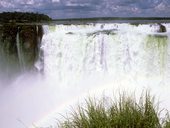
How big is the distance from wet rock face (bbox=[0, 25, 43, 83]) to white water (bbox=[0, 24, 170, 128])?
0.35m

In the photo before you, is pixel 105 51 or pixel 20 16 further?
pixel 20 16

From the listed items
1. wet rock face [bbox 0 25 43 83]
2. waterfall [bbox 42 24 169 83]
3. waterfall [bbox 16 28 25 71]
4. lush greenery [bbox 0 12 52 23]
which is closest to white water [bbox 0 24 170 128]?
waterfall [bbox 42 24 169 83]

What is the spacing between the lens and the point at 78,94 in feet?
45.1

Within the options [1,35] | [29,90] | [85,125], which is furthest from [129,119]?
[1,35]

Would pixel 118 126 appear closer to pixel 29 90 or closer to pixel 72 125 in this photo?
pixel 72 125

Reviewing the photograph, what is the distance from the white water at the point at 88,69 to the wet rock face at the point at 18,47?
1.16 ft

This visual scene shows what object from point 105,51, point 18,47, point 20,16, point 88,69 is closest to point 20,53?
point 18,47

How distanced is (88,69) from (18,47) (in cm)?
302

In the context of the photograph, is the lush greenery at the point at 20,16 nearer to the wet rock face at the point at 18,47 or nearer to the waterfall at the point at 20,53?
the wet rock face at the point at 18,47

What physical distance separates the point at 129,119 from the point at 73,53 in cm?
767

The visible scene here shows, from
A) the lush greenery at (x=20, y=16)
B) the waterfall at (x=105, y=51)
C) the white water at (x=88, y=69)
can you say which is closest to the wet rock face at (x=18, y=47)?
the white water at (x=88, y=69)

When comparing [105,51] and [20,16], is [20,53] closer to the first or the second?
[105,51]

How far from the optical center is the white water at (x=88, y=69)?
12953 millimetres

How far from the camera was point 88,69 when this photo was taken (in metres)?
13.8
